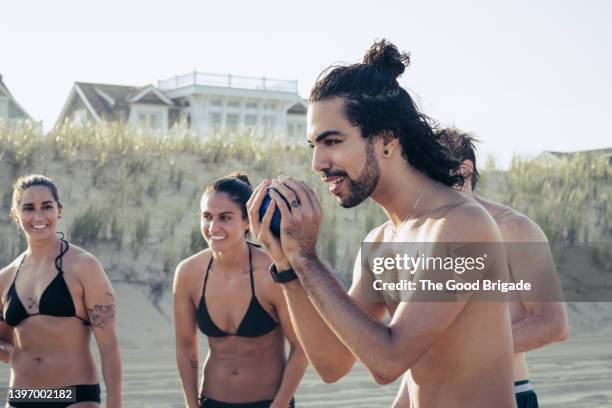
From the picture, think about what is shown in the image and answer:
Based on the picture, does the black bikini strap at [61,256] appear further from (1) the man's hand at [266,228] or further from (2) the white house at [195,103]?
(2) the white house at [195,103]

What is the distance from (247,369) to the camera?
574 cm

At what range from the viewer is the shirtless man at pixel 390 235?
3.11 m

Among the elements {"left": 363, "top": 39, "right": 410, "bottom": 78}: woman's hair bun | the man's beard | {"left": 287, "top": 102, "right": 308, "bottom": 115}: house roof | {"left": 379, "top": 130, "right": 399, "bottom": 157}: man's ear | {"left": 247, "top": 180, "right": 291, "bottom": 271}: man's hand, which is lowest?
{"left": 247, "top": 180, "right": 291, "bottom": 271}: man's hand

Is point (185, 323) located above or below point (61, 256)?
below

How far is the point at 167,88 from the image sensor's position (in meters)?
56.6

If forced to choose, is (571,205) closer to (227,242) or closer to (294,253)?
(227,242)

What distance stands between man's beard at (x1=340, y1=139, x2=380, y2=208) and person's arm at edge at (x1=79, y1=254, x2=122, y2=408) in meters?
2.75

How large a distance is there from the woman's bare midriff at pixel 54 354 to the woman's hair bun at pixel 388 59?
2.87 metres

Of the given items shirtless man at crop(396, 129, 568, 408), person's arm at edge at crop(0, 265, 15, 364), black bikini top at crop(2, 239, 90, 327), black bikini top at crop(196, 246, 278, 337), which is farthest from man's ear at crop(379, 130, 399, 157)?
person's arm at edge at crop(0, 265, 15, 364)

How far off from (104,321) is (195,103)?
160ft

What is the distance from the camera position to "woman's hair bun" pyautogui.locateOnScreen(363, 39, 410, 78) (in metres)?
3.60

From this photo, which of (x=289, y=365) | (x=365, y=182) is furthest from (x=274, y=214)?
(x=289, y=365)
